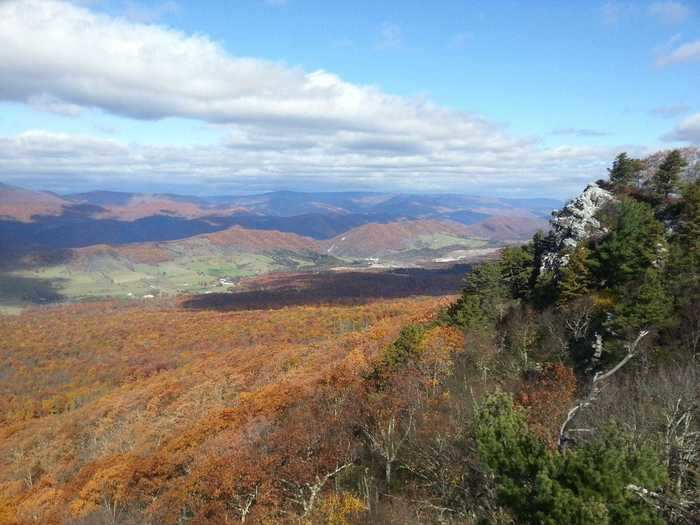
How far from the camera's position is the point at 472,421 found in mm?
17797

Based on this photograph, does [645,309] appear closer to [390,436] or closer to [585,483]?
[390,436]

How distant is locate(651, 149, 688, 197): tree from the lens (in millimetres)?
46125

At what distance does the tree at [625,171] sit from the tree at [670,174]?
7.23 metres

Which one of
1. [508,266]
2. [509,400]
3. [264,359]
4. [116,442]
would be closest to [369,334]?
[264,359]

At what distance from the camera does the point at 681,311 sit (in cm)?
3203

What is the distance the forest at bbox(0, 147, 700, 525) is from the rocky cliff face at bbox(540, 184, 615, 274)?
290 millimetres

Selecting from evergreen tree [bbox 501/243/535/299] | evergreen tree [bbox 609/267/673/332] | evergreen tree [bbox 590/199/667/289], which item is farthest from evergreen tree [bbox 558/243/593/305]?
evergreen tree [bbox 501/243/535/299]

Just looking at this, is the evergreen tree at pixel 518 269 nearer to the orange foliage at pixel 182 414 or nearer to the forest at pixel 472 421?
the forest at pixel 472 421

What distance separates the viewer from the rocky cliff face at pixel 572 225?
1822 inches

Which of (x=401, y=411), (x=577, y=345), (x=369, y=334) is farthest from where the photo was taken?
(x=369, y=334)

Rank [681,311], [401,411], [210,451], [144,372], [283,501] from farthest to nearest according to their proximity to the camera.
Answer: [144,372] → [210,451] → [681,311] → [401,411] → [283,501]

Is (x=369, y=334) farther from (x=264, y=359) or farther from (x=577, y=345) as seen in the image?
(x=577, y=345)

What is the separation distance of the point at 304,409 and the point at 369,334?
43659mm

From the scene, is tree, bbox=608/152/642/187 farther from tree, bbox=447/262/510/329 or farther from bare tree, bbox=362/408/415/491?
bare tree, bbox=362/408/415/491
